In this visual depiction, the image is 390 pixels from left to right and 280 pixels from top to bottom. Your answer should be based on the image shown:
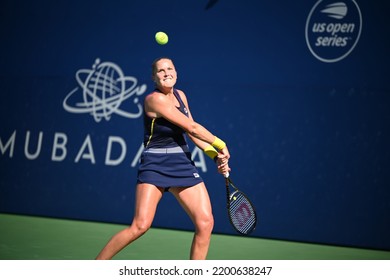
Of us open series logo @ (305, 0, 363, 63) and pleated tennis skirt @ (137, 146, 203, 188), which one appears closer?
pleated tennis skirt @ (137, 146, 203, 188)

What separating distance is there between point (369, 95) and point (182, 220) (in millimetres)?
2304

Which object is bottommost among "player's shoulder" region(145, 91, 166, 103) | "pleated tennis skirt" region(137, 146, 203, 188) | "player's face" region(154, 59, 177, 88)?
"pleated tennis skirt" region(137, 146, 203, 188)

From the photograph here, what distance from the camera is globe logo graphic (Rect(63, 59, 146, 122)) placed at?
865 centimetres

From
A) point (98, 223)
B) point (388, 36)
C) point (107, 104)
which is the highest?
point (388, 36)

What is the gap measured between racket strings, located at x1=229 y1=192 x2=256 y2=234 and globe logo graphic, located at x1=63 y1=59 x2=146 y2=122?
10.6ft

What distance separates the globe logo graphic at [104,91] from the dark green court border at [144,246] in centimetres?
125

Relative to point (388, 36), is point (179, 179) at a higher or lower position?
lower

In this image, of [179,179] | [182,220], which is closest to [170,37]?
[182,220]

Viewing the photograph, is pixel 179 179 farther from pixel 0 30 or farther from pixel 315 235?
pixel 0 30

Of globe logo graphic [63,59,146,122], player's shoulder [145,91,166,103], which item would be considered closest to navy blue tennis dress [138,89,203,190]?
player's shoulder [145,91,166,103]

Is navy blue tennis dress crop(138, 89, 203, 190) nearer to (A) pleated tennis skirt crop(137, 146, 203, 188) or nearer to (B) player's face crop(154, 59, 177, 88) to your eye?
(A) pleated tennis skirt crop(137, 146, 203, 188)

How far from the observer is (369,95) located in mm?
7398
